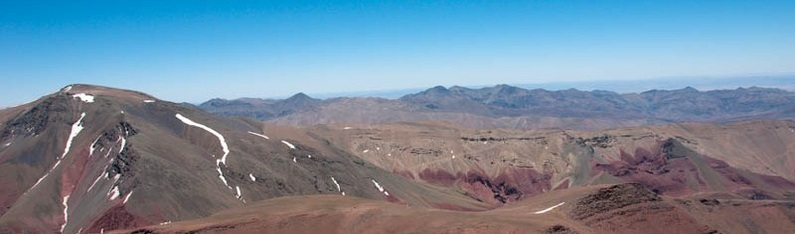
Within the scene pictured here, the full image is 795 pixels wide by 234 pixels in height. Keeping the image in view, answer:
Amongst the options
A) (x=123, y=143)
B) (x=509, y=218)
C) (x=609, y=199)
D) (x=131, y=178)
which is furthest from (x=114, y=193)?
(x=609, y=199)

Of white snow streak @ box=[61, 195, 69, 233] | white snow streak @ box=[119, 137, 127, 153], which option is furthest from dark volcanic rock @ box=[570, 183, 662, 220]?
white snow streak @ box=[119, 137, 127, 153]

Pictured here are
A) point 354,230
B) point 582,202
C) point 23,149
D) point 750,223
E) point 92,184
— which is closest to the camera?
point 354,230

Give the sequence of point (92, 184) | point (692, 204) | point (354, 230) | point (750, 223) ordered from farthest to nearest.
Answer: point (92, 184)
point (750, 223)
point (692, 204)
point (354, 230)

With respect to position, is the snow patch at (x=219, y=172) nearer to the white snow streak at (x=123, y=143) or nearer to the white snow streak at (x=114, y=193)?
the white snow streak at (x=123, y=143)

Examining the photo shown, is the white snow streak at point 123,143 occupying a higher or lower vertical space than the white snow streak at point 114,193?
higher

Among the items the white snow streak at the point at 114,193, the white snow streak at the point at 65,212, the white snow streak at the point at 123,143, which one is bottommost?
the white snow streak at the point at 65,212

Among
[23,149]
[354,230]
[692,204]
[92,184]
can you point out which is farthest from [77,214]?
[692,204]

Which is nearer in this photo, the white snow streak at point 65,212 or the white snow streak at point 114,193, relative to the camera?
the white snow streak at point 114,193

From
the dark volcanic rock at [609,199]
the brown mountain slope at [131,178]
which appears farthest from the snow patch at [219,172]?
the dark volcanic rock at [609,199]

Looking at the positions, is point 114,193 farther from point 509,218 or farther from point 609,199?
point 609,199

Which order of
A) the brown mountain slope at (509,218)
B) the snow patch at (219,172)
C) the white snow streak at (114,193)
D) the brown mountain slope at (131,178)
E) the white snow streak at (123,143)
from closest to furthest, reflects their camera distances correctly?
the brown mountain slope at (509,218), the brown mountain slope at (131,178), the white snow streak at (114,193), the snow patch at (219,172), the white snow streak at (123,143)

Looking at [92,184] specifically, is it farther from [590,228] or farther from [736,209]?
[736,209]
